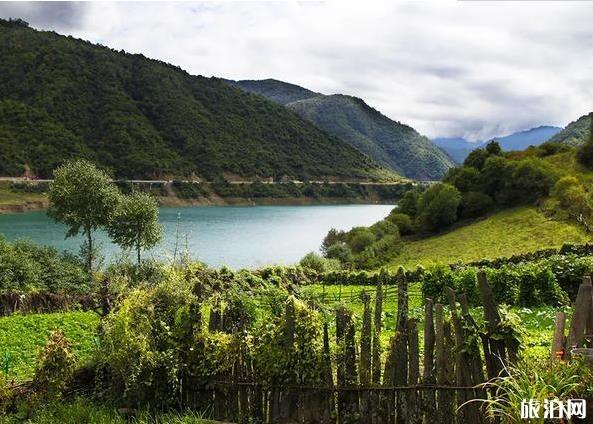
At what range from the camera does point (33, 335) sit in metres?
15.0

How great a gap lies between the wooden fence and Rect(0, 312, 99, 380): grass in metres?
5.05

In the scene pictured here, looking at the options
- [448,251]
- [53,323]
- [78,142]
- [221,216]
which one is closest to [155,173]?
[78,142]

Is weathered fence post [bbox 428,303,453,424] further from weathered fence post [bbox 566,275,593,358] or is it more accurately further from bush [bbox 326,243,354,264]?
bush [bbox 326,243,354,264]

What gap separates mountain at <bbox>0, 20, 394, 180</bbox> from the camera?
121 meters

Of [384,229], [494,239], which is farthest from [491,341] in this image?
[384,229]

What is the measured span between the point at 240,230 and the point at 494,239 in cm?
4504

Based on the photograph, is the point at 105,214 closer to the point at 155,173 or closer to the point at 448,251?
the point at 448,251

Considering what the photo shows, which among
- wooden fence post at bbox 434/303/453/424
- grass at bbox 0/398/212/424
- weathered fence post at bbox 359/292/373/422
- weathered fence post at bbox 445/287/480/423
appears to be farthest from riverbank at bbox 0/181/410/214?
weathered fence post at bbox 445/287/480/423

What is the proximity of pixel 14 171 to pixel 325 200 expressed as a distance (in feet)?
247

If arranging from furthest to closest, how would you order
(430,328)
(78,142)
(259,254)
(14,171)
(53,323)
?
(78,142) < (14,171) < (259,254) < (53,323) < (430,328)

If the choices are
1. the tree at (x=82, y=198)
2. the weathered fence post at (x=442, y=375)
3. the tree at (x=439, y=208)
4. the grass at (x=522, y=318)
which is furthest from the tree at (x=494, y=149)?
the weathered fence post at (x=442, y=375)

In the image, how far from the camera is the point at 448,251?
156 feet

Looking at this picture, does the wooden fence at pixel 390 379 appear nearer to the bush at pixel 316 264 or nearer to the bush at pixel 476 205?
the bush at pixel 316 264

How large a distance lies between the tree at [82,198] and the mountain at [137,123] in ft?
260
